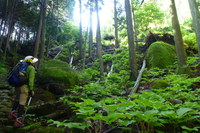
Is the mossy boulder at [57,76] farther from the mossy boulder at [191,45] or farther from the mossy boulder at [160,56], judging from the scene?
the mossy boulder at [191,45]

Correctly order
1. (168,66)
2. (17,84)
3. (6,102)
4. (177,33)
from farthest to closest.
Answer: (168,66), (177,33), (6,102), (17,84)

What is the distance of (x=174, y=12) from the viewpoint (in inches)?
328

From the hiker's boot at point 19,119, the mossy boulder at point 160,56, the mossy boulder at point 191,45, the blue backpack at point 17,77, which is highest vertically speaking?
the mossy boulder at point 191,45

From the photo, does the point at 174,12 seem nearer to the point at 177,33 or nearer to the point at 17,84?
the point at 177,33

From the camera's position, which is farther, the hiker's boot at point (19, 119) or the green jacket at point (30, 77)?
the green jacket at point (30, 77)

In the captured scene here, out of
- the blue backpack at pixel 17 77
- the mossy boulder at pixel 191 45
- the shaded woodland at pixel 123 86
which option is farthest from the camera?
the mossy boulder at pixel 191 45

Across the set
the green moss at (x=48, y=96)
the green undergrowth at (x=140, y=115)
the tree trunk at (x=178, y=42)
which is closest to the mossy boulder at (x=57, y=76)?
the green moss at (x=48, y=96)

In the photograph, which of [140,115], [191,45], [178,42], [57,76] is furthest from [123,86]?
[191,45]

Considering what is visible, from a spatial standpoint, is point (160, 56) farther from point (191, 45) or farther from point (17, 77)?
point (17, 77)

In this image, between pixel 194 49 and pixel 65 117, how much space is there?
10553mm

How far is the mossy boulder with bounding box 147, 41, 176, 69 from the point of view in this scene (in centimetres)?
988

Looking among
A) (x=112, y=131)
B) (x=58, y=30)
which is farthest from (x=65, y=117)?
(x=58, y=30)

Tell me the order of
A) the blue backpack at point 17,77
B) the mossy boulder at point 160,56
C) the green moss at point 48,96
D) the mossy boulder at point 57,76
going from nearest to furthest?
the blue backpack at point 17,77 → the green moss at point 48,96 → the mossy boulder at point 57,76 → the mossy boulder at point 160,56

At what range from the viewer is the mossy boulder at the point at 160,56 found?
9.88 m
